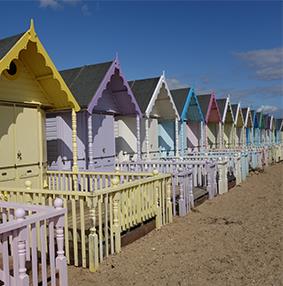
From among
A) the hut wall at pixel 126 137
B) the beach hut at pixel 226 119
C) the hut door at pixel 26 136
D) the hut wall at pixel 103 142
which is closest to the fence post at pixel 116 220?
the hut door at pixel 26 136

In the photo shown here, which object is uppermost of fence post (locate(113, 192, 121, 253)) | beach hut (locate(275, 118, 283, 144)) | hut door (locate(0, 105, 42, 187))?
beach hut (locate(275, 118, 283, 144))

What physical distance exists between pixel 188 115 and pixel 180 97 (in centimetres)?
151

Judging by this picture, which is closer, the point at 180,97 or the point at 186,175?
the point at 186,175

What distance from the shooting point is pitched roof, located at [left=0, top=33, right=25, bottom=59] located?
24.3 feet

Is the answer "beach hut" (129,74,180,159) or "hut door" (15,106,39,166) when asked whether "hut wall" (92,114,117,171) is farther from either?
"hut door" (15,106,39,166)

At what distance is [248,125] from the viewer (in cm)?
3516

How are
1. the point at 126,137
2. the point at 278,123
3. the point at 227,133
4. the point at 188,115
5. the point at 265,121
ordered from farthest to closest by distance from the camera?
the point at 278,123
the point at 265,121
the point at 227,133
the point at 188,115
the point at 126,137

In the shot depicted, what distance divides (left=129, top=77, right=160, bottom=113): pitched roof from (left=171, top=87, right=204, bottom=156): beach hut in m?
2.92

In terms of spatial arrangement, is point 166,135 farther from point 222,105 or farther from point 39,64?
point 39,64

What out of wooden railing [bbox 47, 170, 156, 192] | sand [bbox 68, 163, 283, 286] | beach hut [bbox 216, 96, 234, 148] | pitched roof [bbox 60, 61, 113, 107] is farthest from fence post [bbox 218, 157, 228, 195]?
beach hut [bbox 216, 96, 234, 148]

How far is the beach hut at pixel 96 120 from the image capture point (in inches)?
455

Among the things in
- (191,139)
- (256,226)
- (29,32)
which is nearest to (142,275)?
(256,226)

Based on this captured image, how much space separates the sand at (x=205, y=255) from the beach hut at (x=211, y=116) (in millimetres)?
13620

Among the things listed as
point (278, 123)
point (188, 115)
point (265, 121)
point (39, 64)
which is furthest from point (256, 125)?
point (39, 64)
